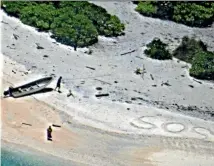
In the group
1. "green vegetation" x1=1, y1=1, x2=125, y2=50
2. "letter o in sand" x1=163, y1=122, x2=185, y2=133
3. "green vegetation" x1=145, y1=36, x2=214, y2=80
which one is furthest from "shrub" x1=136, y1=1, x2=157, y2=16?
"letter o in sand" x1=163, y1=122, x2=185, y2=133

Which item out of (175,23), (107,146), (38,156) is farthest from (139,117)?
(175,23)

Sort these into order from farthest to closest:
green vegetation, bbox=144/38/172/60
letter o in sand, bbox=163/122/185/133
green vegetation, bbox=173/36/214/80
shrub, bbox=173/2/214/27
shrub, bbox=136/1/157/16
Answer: shrub, bbox=136/1/157/16, shrub, bbox=173/2/214/27, green vegetation, bbox=144/38/172/60, green vegetation, bbox=173/36/214/80, letter o in sand, bbox=163/122/185/133

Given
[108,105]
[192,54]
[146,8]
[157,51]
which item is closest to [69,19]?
[146,8]

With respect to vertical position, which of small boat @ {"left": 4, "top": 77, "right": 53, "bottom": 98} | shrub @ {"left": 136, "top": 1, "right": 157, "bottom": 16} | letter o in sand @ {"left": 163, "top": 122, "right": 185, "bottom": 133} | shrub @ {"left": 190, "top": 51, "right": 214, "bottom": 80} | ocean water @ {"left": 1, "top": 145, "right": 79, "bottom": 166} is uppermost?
shrub @ {"left": 136, "top": 1, "right": 157, "bottom": 16}

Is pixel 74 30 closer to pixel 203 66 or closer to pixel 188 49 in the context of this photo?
pixel 188 49

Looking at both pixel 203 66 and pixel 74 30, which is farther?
pixel 74 30

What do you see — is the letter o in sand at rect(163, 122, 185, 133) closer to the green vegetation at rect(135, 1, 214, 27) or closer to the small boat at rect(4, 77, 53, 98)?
the small boat at rect(4, 77, 53, 98)
